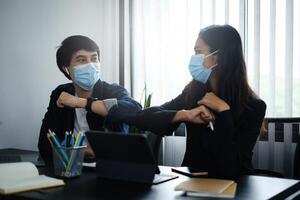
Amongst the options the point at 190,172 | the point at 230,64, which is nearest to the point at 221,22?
the point at 230,64

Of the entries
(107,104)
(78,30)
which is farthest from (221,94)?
(78,30)

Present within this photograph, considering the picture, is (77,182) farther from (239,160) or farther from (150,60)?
(150,60)

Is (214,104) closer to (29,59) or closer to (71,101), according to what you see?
(71,101)

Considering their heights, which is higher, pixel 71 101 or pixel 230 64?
pixel 230 64

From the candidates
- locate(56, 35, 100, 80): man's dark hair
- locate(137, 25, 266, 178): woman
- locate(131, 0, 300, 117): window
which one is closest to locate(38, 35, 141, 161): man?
locate(56, 35, 100, 80): man's dark hair

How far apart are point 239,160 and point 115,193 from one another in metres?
0.67

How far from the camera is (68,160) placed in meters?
1.25

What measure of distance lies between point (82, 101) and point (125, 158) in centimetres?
67

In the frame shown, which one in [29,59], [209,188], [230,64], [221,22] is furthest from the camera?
[221,22]

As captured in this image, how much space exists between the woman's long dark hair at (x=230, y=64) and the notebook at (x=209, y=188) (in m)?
0.64

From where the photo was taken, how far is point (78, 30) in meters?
3.02

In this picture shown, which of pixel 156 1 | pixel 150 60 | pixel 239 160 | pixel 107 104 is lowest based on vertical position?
pixel 239 160

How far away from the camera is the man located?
1.77m

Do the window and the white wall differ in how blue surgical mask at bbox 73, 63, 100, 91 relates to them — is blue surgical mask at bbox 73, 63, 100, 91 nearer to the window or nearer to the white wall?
the white wall
